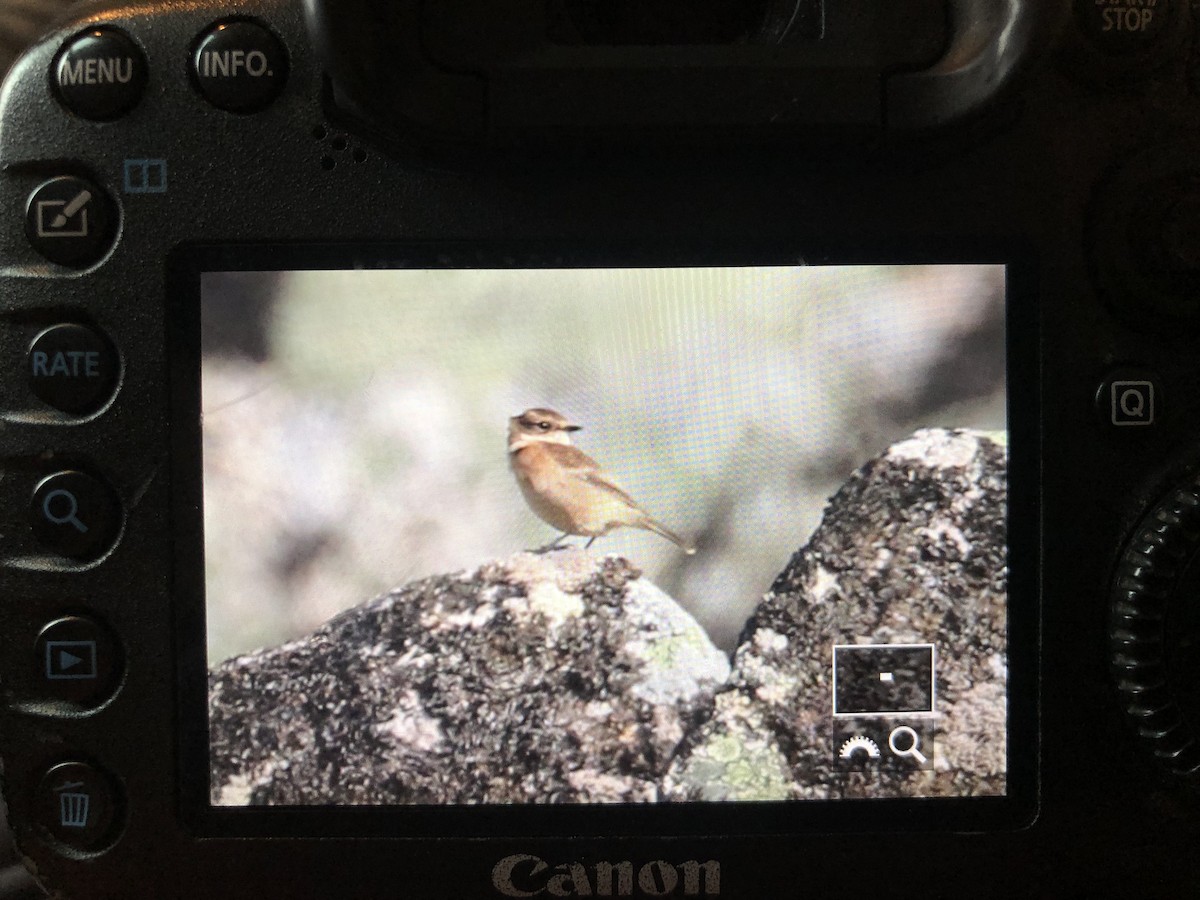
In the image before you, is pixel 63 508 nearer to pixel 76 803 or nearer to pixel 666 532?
pixel 76 803

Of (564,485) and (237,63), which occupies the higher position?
(237,63)

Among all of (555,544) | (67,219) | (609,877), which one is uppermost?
(67,219)

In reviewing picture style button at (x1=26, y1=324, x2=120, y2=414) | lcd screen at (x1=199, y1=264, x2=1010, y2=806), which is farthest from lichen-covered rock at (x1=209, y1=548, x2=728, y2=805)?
picture style button at (x1=26, y1=324, x2=120, y2=414)

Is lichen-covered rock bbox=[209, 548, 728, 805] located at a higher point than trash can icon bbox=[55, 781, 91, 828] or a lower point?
higher

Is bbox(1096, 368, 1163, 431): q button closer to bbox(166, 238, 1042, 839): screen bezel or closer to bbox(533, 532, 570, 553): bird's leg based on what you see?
bbox(166, 238, 1042, 839): screen bezel

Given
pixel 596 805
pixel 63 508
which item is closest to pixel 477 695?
pixel 596 805

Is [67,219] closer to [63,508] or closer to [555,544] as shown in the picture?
[63,508]

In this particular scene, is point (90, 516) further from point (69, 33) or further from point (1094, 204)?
point (1094, 204)

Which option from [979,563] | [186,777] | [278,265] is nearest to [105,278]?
[278,265]
